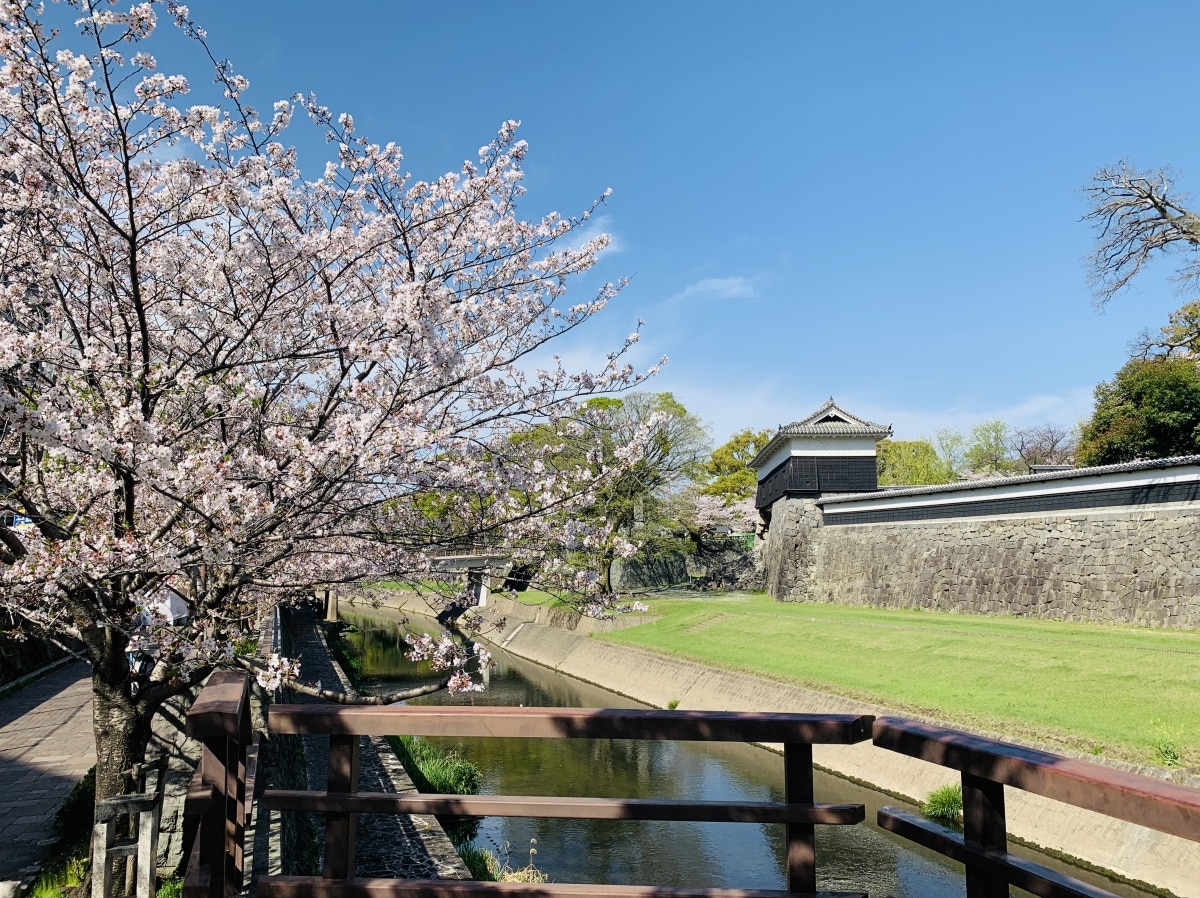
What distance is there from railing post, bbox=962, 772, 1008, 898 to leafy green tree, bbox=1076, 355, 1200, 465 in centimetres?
2987

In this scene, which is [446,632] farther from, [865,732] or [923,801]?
[923,801]

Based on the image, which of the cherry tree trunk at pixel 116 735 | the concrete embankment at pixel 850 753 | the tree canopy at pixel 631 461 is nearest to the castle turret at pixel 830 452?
the tree canopy at pixel 631 461

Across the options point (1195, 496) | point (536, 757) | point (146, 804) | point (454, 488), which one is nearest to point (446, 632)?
point (454, 488)

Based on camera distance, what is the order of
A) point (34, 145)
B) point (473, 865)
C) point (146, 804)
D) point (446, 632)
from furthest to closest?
point (473, 865) → point (446, 632) → point (146, 804) → point (34, 145)

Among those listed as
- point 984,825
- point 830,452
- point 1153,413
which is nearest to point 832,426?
point 830,452

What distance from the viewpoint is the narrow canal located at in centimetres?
1102

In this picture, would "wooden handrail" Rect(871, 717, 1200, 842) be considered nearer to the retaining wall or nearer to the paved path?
the paved path

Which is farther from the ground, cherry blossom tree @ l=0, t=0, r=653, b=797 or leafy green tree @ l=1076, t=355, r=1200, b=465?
leafy green tree @ l=1076, t=355, r=1200, b=465

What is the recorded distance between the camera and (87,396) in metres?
5.19

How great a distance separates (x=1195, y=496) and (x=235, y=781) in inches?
806

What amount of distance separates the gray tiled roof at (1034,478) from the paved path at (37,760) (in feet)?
68.6

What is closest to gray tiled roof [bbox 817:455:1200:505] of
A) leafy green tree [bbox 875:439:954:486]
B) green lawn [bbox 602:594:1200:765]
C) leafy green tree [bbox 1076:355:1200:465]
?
green lawn [bbox 602:594:1200:765]

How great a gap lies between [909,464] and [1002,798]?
67094 mm

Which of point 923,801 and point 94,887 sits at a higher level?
point 94,887
